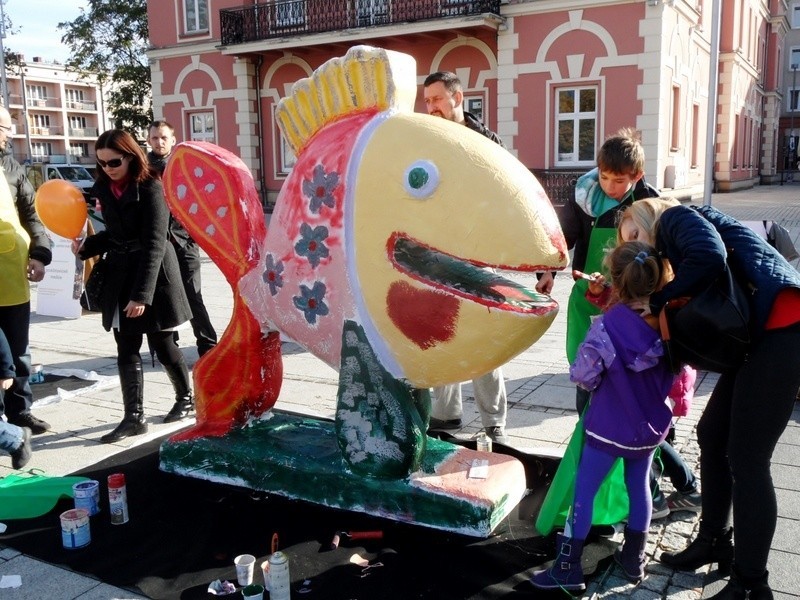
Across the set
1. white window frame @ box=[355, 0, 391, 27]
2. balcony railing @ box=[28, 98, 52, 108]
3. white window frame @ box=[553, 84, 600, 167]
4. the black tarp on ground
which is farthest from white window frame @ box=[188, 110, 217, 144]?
balcony railing @ box=[28, 98, 52, 108]

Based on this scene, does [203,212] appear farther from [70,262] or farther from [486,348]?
[70,262]

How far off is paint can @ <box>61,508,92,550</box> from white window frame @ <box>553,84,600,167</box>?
40.5 feet

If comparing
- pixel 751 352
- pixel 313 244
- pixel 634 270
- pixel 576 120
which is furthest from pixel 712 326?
pixel 576 120

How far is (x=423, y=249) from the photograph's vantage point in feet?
8.75

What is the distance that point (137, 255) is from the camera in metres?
3.92

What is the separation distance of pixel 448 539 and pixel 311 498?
0.64 meters

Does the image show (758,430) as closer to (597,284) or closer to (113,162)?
(597,284)

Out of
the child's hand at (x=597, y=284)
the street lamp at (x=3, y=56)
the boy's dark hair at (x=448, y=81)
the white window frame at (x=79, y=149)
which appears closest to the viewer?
the child's hand at (x=597, y=284)

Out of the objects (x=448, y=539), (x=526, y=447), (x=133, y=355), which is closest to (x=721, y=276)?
(x=448, y=539)

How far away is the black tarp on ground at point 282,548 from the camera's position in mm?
2506

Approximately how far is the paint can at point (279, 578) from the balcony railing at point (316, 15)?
13.4 m

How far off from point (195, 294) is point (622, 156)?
3283 millimetres

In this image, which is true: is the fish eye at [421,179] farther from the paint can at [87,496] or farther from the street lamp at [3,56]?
the street lamp at [3,56]

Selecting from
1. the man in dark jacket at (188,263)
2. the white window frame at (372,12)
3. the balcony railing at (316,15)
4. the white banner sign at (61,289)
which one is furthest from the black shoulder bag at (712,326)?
the white window frame at (372,12)
